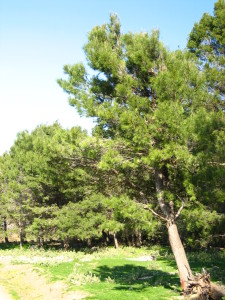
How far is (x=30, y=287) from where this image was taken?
1351 centimetres

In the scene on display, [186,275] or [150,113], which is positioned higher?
[150,113]

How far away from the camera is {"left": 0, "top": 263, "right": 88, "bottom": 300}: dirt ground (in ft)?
37.4

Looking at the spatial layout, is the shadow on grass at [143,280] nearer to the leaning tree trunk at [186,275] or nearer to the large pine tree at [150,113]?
the leaning tree trunk at [186,275]

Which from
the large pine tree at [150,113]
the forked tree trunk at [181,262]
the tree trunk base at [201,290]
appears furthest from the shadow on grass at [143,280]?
the large pine tree at [150,113]

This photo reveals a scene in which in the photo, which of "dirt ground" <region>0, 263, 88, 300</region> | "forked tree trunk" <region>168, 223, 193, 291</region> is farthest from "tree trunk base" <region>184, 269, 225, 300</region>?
"dirt ground" <region>0, 263, 88, 300</region>

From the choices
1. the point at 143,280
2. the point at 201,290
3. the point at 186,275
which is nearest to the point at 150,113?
the point at 186,275

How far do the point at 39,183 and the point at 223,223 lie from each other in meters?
21.9

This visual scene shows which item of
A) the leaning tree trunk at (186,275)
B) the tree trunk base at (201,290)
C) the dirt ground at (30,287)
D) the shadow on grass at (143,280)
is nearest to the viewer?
the tree trunk base at (201,290)

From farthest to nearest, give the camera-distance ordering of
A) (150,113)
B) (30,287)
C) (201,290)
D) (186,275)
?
1. (30,287)
2. (150,113)
3. (186,275)
4. (201,290)

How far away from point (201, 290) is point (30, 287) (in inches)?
337

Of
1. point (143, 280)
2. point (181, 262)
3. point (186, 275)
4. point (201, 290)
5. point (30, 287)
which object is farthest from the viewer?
point (143, 280)

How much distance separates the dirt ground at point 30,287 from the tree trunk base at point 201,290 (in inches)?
161

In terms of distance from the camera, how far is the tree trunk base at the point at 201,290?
8925 millimetres

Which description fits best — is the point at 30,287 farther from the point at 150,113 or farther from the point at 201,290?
the point at 150,113
